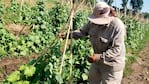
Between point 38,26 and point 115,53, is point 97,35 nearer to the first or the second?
point 115,53

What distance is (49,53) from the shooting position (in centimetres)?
627

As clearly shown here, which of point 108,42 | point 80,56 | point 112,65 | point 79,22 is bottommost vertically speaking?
point 79,22

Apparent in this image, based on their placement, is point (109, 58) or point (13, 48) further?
point (13, 48)

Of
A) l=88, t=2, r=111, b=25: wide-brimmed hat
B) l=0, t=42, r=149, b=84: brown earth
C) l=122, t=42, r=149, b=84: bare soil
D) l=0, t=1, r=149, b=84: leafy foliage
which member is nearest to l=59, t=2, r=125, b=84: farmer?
l=88, t=2, r=111, b=25: wide-brimmed hat

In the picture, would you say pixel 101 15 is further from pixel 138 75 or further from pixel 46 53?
pixel 138 75

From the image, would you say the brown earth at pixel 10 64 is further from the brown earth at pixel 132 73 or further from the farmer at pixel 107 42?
the farmer at pixel 107 42

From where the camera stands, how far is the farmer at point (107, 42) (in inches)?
212

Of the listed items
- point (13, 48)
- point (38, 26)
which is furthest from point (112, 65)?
point (38, 26)

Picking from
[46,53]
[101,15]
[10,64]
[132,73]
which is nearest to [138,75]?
[132,73]

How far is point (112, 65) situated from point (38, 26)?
5.99 metres

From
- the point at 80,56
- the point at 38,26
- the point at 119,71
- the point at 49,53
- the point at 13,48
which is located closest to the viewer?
the point at 119,71

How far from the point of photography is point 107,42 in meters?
5.57

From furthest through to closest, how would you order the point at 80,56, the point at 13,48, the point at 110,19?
the point at 13,48 < the point at 80,56 < the point at 110,19

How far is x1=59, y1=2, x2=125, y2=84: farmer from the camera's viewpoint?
538cm
